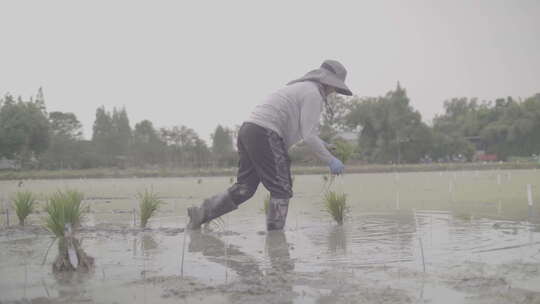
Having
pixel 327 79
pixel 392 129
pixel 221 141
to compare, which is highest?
pixel 392 129

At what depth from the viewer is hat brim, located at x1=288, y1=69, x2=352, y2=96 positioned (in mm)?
5087

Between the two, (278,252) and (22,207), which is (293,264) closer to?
(278,252)

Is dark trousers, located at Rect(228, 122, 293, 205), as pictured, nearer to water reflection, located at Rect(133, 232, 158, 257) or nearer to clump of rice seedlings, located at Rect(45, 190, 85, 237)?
water reflection, located at Rect(133, 232, 158, 257)

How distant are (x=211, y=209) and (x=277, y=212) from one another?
0.74 metres

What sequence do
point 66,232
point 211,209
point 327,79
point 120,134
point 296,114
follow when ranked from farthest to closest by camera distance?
1. point 120,134
2. point 211,209
3. point 327,79
4. point 296,114
5. point 66,232

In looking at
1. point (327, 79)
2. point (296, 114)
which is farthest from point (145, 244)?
point (327, 79)

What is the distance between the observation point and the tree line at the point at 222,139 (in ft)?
163

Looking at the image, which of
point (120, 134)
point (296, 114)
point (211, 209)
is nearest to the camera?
point (296, 114)

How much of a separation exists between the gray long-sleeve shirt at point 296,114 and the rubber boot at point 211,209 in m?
0.84

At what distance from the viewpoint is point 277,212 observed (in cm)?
519

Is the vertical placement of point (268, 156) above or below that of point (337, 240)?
above

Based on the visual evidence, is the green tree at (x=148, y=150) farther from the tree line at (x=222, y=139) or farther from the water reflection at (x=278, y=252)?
the water reflection at (x=278, y=252)

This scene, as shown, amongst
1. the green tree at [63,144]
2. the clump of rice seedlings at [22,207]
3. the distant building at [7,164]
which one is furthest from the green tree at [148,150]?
the clump of rice seedlings at [22,207]

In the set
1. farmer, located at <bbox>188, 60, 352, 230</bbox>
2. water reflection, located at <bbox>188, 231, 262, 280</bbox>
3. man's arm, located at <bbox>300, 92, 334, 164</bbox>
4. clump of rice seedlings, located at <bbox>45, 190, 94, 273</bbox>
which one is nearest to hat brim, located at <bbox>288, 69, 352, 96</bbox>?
farmer, located at <bbox>188, 60, 352, 230</bbox>
